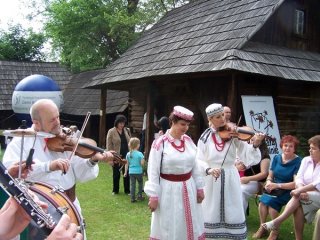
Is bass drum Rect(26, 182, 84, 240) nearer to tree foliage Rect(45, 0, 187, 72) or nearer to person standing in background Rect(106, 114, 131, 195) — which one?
person standing in background Rect(106, 114, 131, 195)

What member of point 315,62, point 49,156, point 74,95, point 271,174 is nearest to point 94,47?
point 74,95

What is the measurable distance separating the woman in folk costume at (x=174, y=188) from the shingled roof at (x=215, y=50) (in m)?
3.70

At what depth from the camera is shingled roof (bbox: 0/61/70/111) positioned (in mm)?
19830

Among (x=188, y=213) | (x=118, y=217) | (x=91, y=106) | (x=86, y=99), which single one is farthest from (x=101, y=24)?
(x=188, y=213)

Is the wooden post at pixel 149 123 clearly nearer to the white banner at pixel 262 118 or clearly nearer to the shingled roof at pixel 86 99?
the white banner at pixel 262 118

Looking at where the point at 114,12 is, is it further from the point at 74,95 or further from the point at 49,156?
the point at 49,156

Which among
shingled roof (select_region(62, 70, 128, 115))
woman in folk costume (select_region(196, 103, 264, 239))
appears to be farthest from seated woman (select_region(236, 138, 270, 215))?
shingled roof (select_region(62, 70, 128, 115))

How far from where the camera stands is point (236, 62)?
767 centimetres

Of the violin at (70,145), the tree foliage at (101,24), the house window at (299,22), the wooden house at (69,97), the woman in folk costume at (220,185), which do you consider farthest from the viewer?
the tree foliage at (101,24)

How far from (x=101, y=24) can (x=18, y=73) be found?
5.36 meters

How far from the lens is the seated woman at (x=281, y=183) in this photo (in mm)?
5246

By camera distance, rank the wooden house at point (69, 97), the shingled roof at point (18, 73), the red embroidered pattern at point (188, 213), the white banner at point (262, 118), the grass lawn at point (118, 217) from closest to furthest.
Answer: the red embroidered pattern at point (188, 213) < the grass lawn at point (118, 217) < the white banner at point (262, 118) < the wooden house at point (69, 97) < the shingled roof at point (18, 73)

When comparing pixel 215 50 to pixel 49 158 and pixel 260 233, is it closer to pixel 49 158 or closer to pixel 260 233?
pixel 260 233

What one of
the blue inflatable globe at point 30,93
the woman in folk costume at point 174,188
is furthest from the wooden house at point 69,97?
the woman in folk costume at point 174,188
